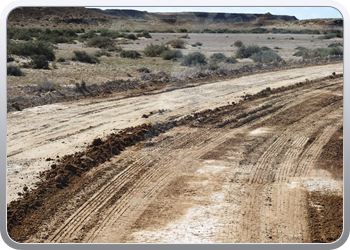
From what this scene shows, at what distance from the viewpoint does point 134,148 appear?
866 cm

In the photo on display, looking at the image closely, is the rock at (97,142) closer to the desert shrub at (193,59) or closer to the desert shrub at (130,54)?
the desert shrub at (193,59)

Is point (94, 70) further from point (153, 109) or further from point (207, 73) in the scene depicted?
point (153, 109)

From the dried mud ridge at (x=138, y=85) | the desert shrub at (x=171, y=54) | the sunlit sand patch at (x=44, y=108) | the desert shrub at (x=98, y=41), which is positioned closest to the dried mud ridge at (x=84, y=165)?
the dried mud ridge at (x=138, y=85)

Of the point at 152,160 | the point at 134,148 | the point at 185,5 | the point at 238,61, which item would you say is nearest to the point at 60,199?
the point at 152,160

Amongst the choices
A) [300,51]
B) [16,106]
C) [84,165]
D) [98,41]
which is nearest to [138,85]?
[98,41]

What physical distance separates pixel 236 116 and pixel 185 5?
21.9 feet

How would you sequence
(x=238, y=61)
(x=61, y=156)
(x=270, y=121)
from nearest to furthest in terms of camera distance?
(x=61, y=156) → (x=270, y=121) → (x=238, y=61)

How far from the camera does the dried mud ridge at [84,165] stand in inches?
214

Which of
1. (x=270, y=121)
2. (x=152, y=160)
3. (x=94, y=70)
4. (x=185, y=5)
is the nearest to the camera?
(x=185, y=5)

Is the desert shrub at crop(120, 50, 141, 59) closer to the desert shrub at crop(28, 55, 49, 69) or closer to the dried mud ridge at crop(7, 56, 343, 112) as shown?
the dried mud ridge at crop(7, 56, 343, 112)

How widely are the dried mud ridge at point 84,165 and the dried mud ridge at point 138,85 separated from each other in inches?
113

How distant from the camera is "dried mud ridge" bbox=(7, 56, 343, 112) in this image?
12625 mm

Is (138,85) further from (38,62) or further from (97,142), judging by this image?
(97,142)

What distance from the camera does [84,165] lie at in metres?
7.64
